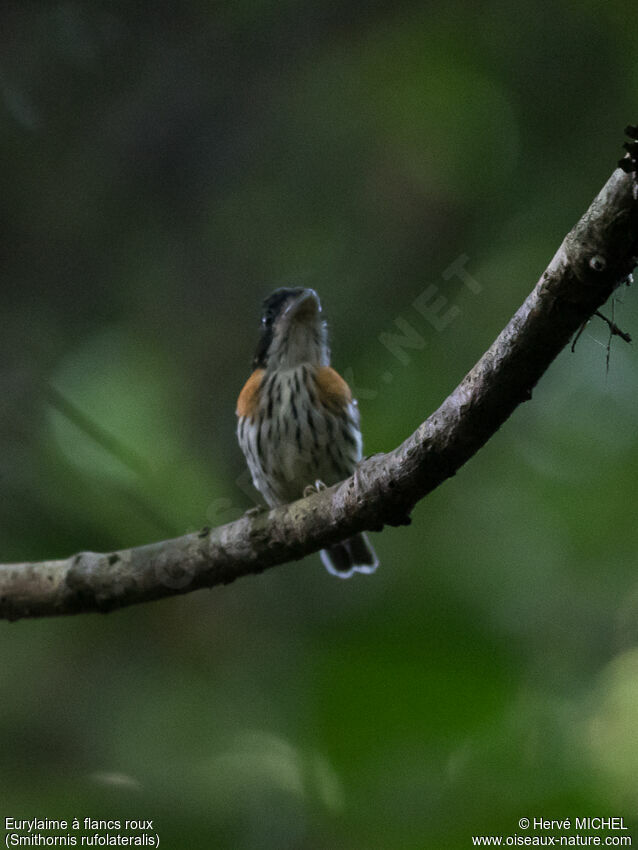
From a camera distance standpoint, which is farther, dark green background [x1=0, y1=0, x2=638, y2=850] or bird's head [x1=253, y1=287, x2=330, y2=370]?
bird's head [x1=253, y1=287, x2=330, y2=370]

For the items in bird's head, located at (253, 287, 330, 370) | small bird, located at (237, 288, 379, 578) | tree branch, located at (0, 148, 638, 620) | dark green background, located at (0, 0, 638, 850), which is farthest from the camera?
bird's head, located at (253, 287, 330, 370)

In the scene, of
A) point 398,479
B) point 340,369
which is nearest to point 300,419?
point 340,369

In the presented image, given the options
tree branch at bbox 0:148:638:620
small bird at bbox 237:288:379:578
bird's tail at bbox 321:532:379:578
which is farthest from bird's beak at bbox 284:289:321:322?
tree branch at bbox 0:148:638:620

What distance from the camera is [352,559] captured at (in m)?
4.28

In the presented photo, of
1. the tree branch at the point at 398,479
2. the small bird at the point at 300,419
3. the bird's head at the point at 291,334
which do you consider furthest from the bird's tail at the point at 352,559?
the tree branch at the point at 398,479

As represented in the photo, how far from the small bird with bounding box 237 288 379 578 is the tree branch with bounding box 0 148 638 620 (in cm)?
84

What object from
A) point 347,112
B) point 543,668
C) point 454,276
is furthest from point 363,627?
point 347,112

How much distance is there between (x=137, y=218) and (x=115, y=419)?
1.07m

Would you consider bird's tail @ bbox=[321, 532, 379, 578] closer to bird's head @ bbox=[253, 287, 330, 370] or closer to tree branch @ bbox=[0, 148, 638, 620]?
bird's head @ bbox=[253, 287, 330, 370]

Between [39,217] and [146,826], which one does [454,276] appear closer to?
[39,217]

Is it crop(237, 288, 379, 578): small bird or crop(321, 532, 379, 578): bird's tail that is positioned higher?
crop(237, 288, 379, 578): small bird

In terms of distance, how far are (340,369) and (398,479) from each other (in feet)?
5.37

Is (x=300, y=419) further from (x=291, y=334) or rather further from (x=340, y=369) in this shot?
(x=291, y=334)

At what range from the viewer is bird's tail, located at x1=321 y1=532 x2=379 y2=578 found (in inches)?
165
